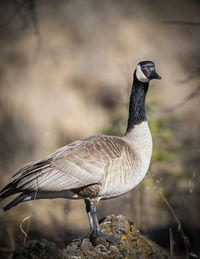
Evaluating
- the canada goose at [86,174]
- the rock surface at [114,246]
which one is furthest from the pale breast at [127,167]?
the rock surface at [114,246]

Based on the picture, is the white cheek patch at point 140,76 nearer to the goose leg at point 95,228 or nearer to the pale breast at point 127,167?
the pale breast at point 127,167

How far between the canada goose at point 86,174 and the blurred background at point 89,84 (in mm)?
4115

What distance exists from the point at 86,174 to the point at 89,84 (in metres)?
14.9

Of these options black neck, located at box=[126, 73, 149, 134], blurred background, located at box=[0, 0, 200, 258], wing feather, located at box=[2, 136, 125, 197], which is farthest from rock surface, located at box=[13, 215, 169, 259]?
blurred background, located at box=[0, 0, 200, 258]

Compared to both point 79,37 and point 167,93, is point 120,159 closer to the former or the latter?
point 167,93

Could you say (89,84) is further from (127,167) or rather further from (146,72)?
(127,167)

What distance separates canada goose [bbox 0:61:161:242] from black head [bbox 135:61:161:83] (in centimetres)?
3

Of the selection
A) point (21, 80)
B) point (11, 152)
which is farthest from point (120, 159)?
point (21, 80)

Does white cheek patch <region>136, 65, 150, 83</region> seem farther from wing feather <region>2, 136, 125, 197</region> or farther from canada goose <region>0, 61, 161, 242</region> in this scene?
wing feather <region>2, 136, 125, 197</region>

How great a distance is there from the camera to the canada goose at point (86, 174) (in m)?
3.46

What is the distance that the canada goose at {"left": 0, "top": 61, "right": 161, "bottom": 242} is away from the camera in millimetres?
3455

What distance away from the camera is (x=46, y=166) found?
3.57 metres

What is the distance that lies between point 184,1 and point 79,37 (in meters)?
9.80

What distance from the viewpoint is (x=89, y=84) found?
18.1 meters
